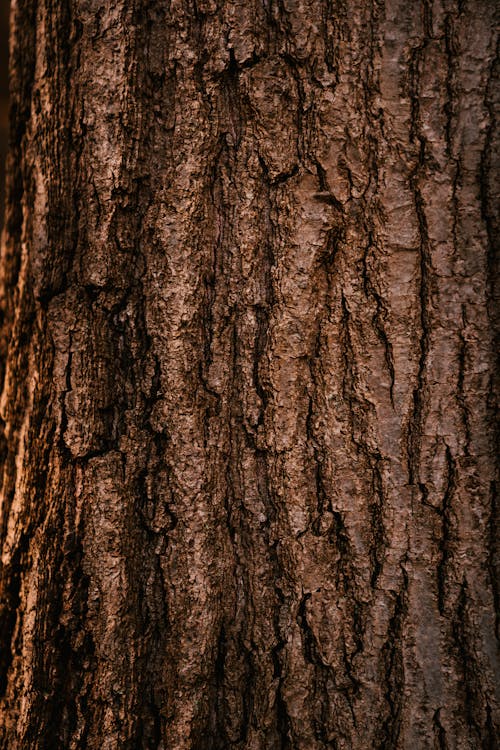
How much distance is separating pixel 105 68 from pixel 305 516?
0.91 m

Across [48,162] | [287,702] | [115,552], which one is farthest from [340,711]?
[48,162]

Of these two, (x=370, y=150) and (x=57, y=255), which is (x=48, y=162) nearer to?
(x=57, y=255)

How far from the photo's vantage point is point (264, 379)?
0.98 m

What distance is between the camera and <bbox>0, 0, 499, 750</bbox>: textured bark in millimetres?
936

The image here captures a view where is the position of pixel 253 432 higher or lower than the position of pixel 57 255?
lower

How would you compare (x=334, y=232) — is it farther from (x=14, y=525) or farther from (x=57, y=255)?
(x=14, y=525)

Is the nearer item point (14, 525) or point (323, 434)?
point (323, 434)

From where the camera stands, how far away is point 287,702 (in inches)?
38.4

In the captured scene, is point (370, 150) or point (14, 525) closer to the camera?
point (370, 150)

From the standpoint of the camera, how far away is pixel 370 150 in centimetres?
93

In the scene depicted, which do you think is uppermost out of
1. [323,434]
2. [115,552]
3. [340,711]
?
[323,434]

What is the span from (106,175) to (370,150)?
49 centimetres

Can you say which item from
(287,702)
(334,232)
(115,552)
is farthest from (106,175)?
(287,702)

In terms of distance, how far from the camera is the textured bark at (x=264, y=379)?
3.07ft
